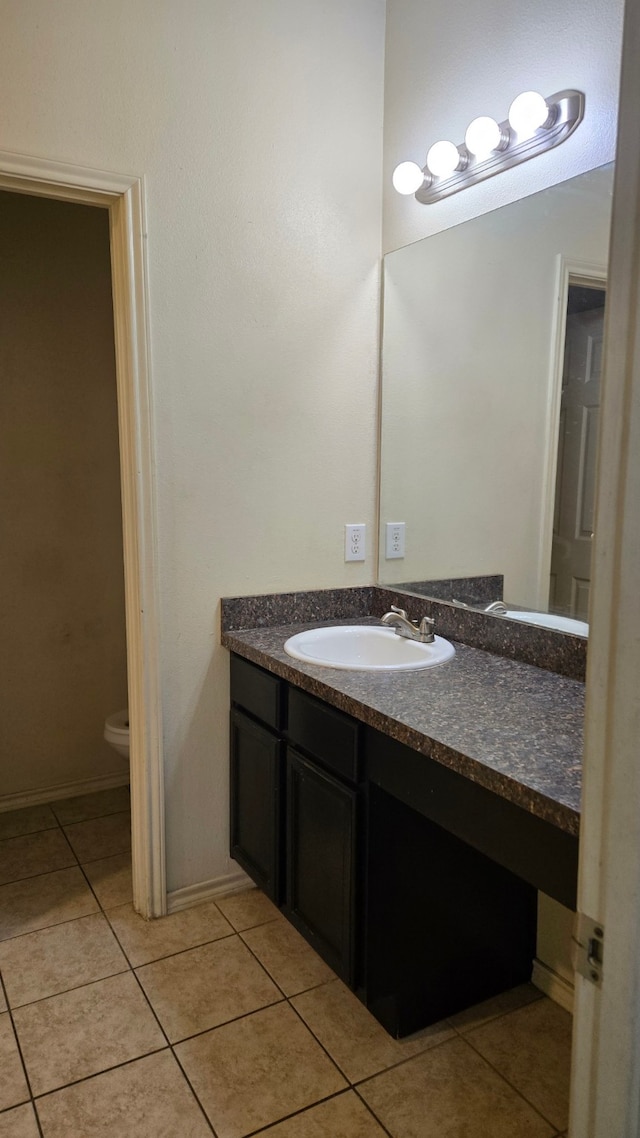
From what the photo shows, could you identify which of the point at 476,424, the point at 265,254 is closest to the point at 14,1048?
the point at 476,424

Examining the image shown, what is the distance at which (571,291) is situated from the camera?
1.69 meters

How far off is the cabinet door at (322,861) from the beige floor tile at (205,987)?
0.18 m

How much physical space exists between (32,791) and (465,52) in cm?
279

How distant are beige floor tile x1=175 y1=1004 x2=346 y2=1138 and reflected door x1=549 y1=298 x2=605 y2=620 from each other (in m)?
1.14

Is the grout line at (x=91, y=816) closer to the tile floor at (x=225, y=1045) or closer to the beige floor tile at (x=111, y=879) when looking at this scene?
the beige floor tile at (x=111, y=879)

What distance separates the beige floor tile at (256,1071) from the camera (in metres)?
1.53

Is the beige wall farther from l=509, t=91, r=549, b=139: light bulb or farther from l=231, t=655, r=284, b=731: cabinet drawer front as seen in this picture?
l=509, t=91, r=549, b=139: light bulb

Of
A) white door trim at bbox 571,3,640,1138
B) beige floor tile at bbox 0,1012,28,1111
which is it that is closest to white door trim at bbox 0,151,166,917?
beige floor tile at bbox 0,1012,28,1111

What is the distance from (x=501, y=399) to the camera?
6.42 feet

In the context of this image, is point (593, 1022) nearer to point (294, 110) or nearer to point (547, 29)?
point (547, 29)

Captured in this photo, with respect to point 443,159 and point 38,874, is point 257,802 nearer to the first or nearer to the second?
point 38,874

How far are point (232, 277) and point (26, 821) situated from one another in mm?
2028

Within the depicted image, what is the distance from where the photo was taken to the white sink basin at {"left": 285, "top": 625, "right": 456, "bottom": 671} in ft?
6.46

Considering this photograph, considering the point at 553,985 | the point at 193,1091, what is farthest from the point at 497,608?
the point at 193,1091
